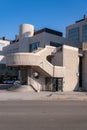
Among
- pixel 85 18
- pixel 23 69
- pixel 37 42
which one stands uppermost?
pixel 85 18

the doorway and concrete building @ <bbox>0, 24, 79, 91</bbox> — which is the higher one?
concrete building @ <bbox>0, 24, 79, 91</bbox>

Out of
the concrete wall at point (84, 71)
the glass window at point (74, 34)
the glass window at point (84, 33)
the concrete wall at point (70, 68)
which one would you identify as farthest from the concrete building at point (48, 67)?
the glass window at point (74, 34)

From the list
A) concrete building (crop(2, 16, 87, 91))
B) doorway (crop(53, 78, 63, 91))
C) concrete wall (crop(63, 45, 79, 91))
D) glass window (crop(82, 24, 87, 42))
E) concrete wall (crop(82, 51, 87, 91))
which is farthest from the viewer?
glass window (crop(82, 24, 87, 42))

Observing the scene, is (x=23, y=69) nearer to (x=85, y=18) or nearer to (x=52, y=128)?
(x=52, y=128)

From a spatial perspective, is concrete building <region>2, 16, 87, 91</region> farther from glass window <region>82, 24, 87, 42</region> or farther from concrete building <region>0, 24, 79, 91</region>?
glass window <region>82, 24, 87, 42</region>

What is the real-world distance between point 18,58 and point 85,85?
1608cm

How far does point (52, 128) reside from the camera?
9750 mm

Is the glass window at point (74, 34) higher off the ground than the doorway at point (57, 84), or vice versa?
the glass window at point (74, 34)

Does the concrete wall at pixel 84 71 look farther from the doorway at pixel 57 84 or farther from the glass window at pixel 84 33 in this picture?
the glass window at pixel 84 33

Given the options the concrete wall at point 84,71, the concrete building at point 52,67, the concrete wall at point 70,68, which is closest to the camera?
the concrete building at point 52,67

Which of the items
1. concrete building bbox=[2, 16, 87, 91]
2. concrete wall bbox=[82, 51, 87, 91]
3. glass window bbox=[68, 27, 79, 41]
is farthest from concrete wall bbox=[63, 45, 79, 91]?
glass window bbox=[68, 27, 79, 41]

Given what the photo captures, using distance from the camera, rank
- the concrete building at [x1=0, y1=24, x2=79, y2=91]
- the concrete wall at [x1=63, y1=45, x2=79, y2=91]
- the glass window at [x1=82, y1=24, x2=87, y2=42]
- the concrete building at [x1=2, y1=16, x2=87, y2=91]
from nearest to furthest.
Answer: the concrete building at [x1=0, y1=24, x2=79, y2=91], the concrete building at [x1=2, y1=16, x2=87, y2=91], the concrete wall at [x1=63, y1=45, x2=79, y2=91], the glass window at [x1=82, y1=24, x2=87, y2=42]

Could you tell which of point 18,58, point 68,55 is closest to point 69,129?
point 18,58

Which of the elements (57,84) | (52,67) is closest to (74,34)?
(57,84)
